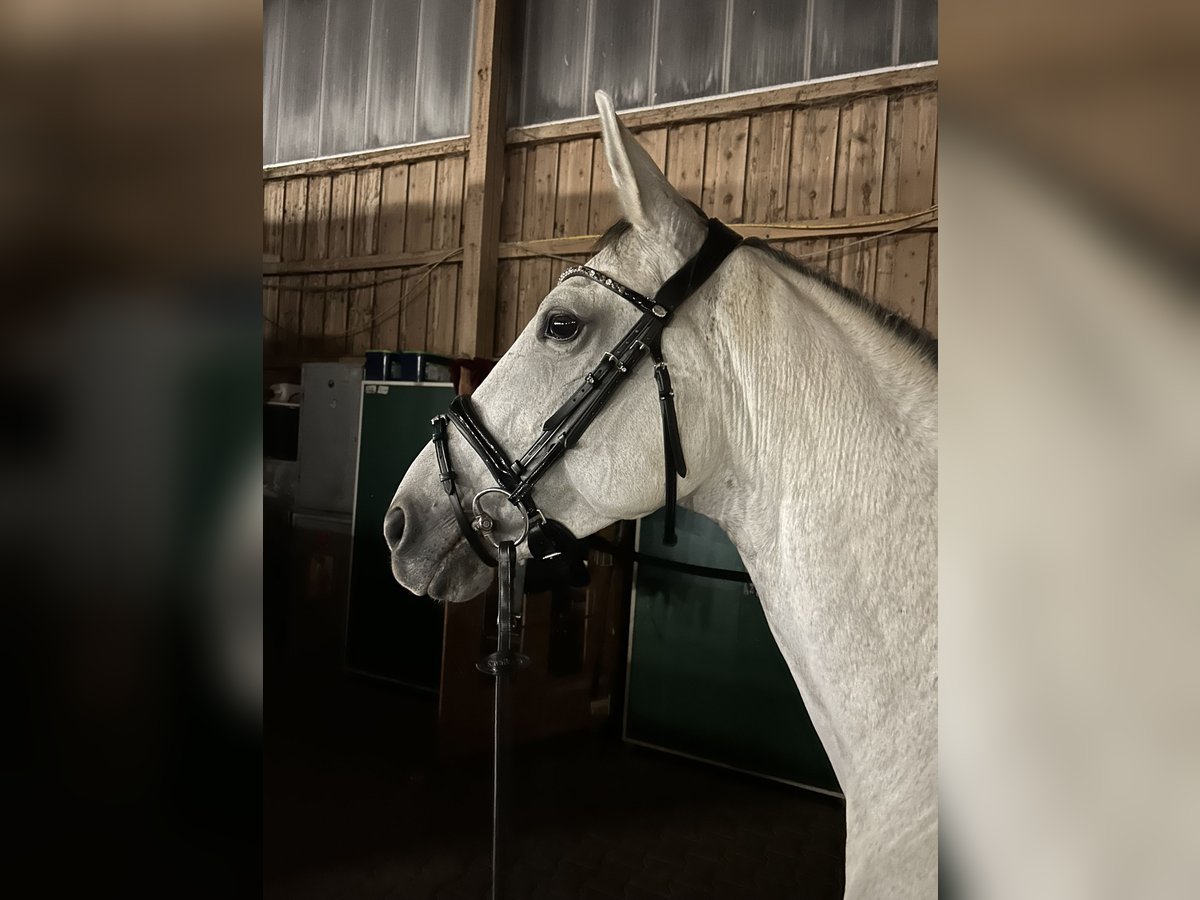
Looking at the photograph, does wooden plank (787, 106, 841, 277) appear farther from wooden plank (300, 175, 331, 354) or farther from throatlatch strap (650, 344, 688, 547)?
wooden plank (300, 175, 331, 354)

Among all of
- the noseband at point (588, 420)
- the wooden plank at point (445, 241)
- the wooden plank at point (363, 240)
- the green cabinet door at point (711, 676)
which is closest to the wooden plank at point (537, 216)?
the wooden plank at point (445, 241)

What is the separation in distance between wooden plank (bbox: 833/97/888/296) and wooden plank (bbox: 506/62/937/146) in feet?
0.16

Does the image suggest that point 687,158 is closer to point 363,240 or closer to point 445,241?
point 445,241

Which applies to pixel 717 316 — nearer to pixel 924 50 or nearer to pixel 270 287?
pixel 924 50

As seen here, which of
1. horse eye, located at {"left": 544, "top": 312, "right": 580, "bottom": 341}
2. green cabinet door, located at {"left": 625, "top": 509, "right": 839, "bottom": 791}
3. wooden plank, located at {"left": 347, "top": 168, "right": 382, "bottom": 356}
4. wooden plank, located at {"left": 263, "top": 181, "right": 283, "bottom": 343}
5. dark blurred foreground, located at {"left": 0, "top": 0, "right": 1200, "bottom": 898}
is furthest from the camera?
green cabinet door, located at {"left": 625, "top": 509, "right": 839, "bottom": 791}

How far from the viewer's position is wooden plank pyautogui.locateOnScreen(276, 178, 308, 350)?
928 mm

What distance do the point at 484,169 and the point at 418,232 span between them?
15 cm

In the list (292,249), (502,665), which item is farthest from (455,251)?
(502,665)

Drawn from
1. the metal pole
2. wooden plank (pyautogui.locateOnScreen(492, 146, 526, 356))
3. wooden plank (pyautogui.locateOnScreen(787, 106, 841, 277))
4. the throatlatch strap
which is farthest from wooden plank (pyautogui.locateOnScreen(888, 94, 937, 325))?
the metal pole

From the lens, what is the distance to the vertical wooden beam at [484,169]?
993mm

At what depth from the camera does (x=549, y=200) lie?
3.71ft

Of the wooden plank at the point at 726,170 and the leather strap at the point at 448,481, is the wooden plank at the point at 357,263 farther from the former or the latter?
the wooden plank at the point at 726,170
